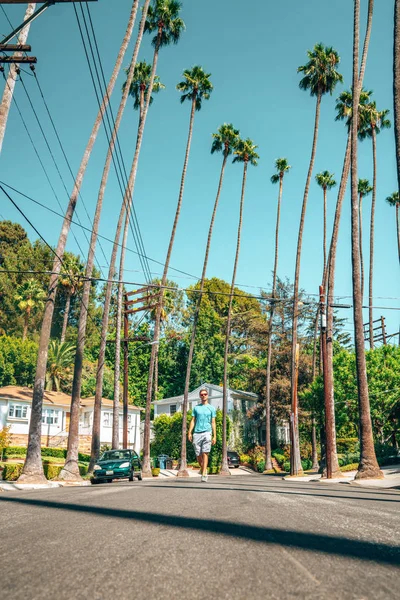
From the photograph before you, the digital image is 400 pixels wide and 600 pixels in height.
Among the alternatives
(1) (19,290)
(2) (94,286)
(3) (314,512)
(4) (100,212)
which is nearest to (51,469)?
(4) (100,212)

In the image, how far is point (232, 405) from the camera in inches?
2244

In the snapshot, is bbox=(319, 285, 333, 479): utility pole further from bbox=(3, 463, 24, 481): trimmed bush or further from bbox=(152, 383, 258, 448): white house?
bbox=(152, 383, 258, 448): white house

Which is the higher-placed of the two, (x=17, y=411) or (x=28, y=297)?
(x=28, y=297)

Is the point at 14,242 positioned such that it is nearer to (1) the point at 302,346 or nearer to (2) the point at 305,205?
(1) the point at 302,346

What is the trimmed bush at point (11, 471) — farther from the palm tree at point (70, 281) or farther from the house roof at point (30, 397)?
the palm tree at point (70, 281)

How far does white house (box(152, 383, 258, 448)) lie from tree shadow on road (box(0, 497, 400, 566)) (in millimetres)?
51994

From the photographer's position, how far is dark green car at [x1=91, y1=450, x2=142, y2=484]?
21.7 m

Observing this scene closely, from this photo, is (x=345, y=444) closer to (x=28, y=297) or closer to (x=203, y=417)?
(x=28, y=297)

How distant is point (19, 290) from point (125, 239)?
117 feet

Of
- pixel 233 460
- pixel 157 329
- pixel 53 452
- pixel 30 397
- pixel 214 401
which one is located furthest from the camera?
pixel 214 401

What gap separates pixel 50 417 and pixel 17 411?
12.6 ft

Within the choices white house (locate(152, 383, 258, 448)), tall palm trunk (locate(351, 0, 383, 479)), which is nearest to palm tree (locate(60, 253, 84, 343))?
white house (locate(152, 383, 258, 448))

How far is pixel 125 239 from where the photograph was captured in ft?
111

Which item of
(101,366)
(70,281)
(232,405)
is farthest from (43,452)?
(70,281)
